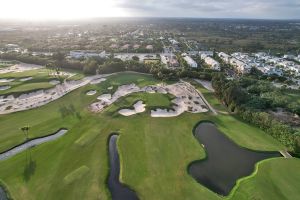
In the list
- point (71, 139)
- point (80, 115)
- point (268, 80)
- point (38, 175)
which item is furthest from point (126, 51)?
point (38, 175)

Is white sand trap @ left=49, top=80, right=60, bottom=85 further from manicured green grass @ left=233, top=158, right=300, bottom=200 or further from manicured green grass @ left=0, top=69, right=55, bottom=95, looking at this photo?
manicured green grass @ left=233, top=158, right=300, bottom=200

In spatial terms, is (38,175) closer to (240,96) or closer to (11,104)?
(11,104)

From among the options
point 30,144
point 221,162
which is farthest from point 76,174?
point 221,162

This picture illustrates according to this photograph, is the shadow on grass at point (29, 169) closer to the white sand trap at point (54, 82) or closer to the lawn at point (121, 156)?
the lawn at point (121, 156)

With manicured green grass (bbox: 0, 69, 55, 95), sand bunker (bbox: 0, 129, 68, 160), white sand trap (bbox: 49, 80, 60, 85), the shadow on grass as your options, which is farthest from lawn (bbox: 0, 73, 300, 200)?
white sand trap (bbox: 49, 80, 60, 85)

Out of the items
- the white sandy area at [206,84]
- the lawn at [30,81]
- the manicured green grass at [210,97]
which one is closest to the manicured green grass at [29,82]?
the lawn at [30,81]

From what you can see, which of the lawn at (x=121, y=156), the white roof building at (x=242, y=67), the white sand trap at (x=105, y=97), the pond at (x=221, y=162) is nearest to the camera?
the lawn at (x=121, y=156)

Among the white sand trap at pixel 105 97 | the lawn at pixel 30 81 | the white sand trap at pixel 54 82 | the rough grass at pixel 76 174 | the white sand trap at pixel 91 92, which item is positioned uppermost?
the lawn at pixel 30 81
